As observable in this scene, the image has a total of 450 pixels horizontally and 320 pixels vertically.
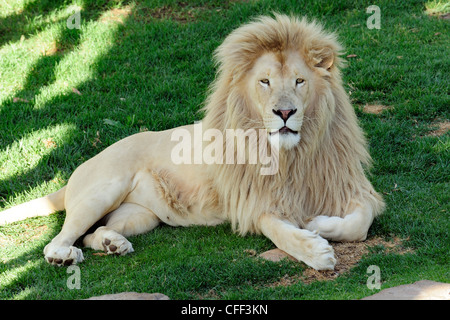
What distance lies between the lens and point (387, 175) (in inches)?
222

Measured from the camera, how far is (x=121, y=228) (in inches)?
193

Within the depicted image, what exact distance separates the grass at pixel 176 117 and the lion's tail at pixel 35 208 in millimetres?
85

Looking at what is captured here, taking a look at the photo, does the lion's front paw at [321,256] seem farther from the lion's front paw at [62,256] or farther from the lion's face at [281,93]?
the lion's front paw at [62,256]

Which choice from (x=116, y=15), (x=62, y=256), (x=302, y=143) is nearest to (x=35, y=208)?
(x=62, y=256)

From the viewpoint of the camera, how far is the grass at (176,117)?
4.07 metres

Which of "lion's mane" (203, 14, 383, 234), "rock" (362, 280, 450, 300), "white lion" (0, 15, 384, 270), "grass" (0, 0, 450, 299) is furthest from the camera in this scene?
"lion's mane" (203, 14, 383, 234)

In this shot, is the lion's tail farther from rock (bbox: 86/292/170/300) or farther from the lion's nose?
the lion's nose

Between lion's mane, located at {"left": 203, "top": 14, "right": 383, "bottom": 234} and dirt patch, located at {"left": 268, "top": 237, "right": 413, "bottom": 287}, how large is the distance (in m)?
0.24

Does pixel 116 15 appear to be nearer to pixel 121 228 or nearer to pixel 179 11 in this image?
pixel 179 11

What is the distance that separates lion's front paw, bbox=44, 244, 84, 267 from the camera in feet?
14.5

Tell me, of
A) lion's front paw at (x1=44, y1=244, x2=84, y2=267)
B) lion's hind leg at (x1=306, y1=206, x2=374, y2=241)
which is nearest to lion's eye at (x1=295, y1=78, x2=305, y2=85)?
lion's hind leg at (x1=306, y1=206, x2=374, y2=241)

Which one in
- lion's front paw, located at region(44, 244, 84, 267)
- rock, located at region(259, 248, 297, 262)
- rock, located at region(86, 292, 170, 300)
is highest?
rock, located at region(86, 292, 170, 300)
